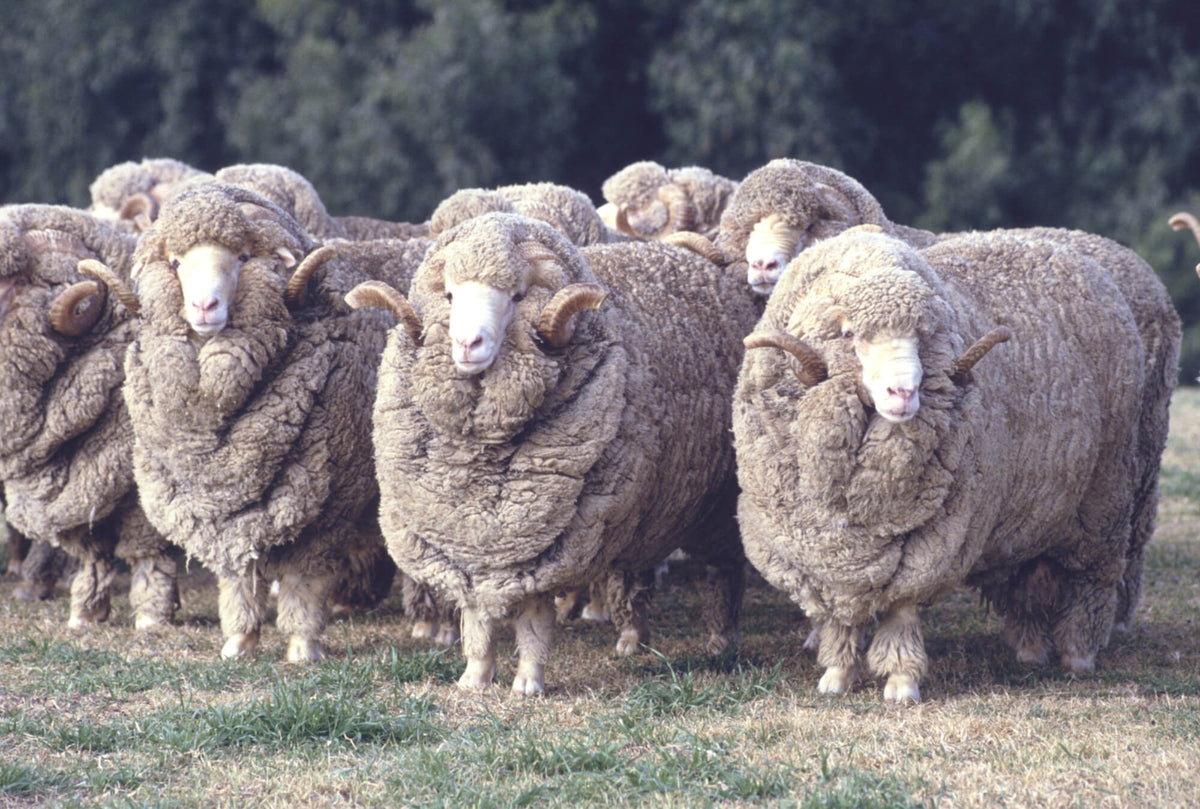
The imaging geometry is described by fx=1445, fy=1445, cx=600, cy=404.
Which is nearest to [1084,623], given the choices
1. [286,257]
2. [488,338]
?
[488,338]

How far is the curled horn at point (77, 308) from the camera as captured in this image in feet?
21.8

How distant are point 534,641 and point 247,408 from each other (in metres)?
1.58

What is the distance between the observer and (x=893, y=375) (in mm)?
5043

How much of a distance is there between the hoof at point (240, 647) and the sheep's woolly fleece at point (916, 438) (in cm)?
222

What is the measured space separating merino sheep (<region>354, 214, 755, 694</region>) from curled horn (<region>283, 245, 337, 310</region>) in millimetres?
491

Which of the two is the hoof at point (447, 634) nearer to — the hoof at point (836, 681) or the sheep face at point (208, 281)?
the sheep face at point (208, 281)

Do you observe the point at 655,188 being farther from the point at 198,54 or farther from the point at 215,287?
the point at 198,54

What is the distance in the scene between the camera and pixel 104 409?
22.3ft

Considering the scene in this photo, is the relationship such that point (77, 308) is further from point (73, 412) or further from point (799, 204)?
point (799, 204)

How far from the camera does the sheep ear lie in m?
6.11

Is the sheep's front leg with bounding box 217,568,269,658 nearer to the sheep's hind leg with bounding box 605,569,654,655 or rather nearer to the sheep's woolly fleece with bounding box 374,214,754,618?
the sheep's woolly fleece with bounding box 374,214,754,618

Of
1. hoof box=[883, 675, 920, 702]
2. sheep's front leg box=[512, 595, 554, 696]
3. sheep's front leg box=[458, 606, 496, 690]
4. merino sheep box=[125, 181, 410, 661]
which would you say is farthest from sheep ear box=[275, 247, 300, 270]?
hoof box=[883, 675, 920, 702]

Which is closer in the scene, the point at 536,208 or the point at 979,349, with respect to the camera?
the point at 979,349

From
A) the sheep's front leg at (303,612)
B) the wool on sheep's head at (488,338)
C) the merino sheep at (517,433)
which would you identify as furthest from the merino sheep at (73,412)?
the wool on sheep's head at (488,338)
